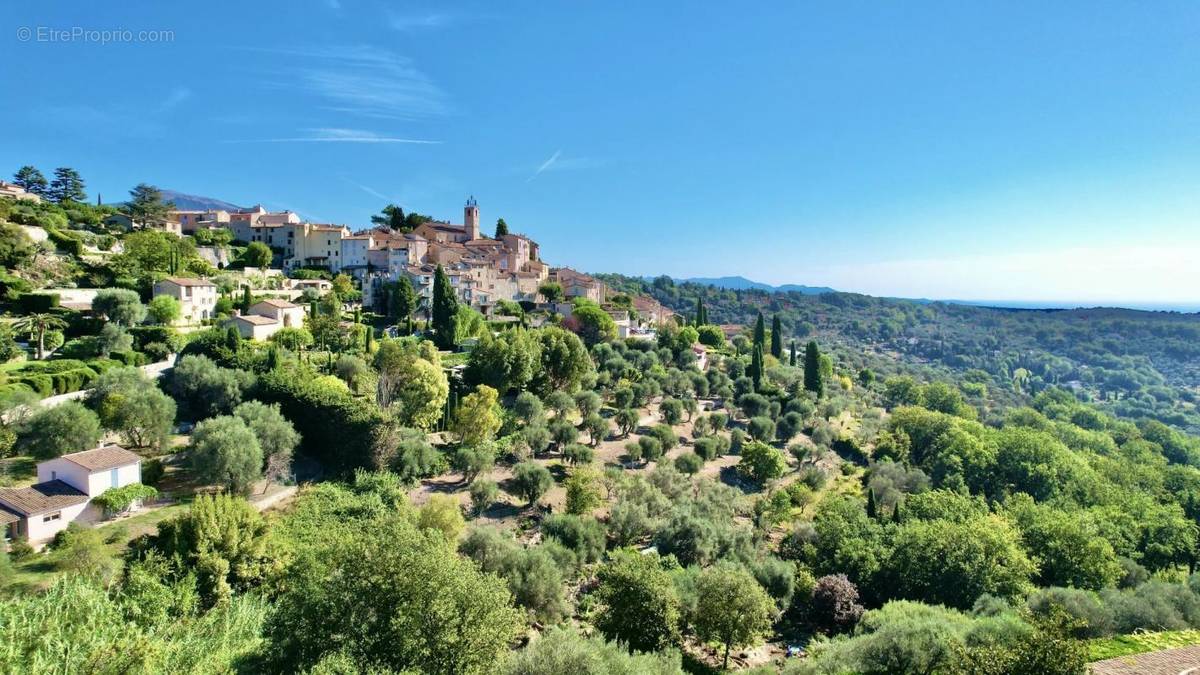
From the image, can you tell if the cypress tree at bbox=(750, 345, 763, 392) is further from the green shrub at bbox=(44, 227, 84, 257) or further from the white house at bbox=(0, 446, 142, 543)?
the green shrub at bbox=(44, 227, 84, 257)

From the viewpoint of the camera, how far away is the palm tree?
3043cm

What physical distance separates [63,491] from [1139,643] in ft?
115

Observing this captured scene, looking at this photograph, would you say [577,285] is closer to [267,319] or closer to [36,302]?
[267,319]

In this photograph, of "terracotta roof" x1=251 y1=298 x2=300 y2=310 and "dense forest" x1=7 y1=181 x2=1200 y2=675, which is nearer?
"dense forest" x1=7 y1=181 x2=1200 y2=675

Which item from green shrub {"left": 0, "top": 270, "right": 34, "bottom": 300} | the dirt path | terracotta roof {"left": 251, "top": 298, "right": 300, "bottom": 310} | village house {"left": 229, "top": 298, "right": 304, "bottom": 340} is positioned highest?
green shrub {"left": 0, "top": 270, "right": 34, "bottom": 300}

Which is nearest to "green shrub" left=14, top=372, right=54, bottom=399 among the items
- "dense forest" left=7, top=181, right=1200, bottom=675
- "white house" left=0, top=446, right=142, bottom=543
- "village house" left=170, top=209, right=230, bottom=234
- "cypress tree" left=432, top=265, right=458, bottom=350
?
"dense forest" left=7, top=181, right=1200, bottom=675

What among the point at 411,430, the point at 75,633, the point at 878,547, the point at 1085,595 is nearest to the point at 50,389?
the point at 411,430

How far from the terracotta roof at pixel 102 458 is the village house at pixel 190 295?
63.9ft

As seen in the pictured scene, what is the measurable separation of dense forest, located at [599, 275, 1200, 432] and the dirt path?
330ft

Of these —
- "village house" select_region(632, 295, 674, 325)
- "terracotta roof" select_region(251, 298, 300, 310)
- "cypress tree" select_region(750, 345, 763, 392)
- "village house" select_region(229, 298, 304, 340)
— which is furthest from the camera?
"village house" select_region(632, 295, 674, 325)

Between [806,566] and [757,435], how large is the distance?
1822 centimetres

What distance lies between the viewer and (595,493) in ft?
91.2

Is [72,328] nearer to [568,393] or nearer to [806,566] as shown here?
[568,393]

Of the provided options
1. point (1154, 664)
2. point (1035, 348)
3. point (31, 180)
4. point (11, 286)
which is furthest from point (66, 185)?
point (1035, 348)
